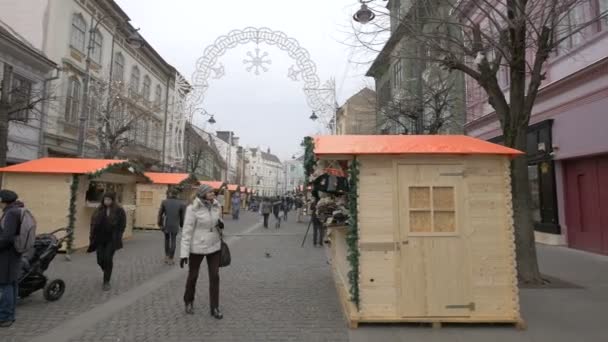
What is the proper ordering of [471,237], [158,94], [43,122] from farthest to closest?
1. [158,94]
2. [43,122]
3. [471,237]

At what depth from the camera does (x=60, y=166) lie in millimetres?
12164

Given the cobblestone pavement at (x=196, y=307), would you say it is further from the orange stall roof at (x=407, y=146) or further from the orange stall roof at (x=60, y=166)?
the orange stall roof at (x=60, y=166)

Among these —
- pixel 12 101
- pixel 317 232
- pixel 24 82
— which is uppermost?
pixel 24 82

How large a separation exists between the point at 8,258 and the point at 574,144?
1452cm

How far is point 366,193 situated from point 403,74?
20.2 m

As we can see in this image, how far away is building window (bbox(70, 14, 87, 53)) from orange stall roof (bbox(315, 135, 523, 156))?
23940 millimetres

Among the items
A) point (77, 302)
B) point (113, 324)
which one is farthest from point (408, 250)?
point (77, 302)

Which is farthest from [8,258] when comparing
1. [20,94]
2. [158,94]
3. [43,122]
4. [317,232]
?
[158,94]

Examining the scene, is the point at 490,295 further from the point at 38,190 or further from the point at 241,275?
the point at 38,190

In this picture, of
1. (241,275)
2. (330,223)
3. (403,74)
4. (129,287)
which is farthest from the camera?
(403,74)

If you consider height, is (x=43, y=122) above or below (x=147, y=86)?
below

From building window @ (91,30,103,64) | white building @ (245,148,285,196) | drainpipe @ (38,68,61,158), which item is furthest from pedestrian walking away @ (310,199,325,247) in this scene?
white building @ (245,148,285,196)

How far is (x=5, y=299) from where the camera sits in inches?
211

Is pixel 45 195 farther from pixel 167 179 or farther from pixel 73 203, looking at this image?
pixel 167 179
